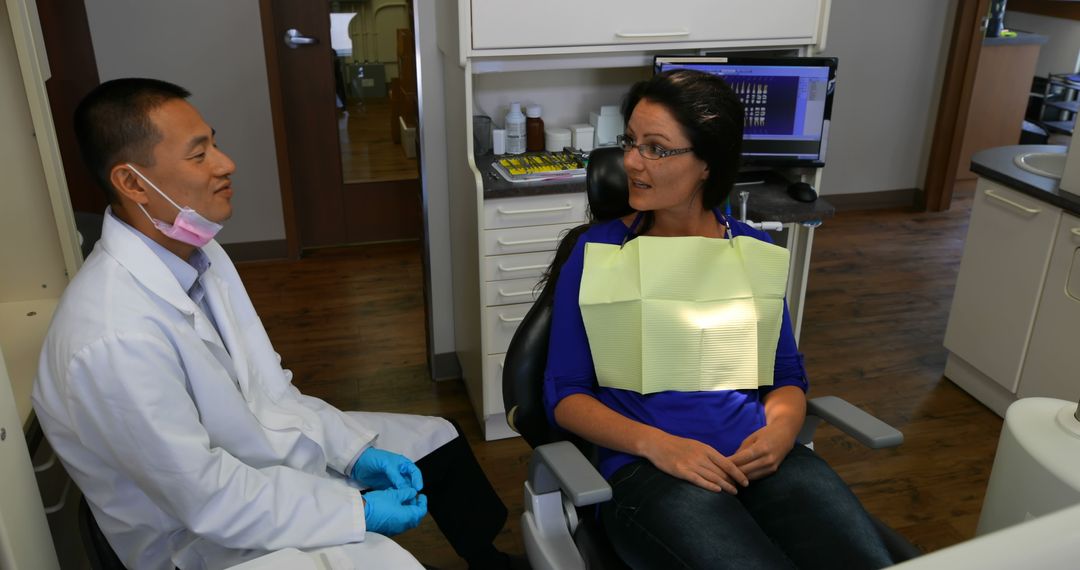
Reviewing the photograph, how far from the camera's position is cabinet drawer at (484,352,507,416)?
257cm

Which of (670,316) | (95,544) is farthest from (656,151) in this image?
(95,544)

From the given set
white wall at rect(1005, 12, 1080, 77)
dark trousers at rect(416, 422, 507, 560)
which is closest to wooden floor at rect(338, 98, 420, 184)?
dark trousers at rect(416, 422, 507, 560)

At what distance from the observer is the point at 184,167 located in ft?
4.66

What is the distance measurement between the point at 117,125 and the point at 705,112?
1000 millimetres

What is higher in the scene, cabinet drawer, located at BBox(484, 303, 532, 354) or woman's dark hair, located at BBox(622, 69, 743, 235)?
woman's dark hair, located at BBox(622, 69, 743, 235)

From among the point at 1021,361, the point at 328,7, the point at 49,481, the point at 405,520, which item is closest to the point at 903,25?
the point at 1021,361

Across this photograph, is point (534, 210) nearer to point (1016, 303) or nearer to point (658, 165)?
point (658, 165)

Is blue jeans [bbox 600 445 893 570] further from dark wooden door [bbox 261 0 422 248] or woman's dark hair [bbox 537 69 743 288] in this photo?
dark wooden door [bbox 261 0 422 248]

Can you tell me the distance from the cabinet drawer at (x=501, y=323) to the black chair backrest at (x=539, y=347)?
84 centimetres

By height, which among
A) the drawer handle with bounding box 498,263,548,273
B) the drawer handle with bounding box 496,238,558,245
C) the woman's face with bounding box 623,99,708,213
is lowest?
the drawer handle with bounding box 498,263,548,273

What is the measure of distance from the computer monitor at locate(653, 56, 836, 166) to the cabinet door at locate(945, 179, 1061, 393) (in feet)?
2.17

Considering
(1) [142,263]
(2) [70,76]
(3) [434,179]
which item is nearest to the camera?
(1) [142,263]

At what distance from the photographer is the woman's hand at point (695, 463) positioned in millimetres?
1429

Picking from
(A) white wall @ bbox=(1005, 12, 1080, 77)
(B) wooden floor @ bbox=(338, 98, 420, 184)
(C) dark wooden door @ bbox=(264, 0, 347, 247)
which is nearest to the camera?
(C) dark wooden door @ bbox=(264, 0, 347, 247)
